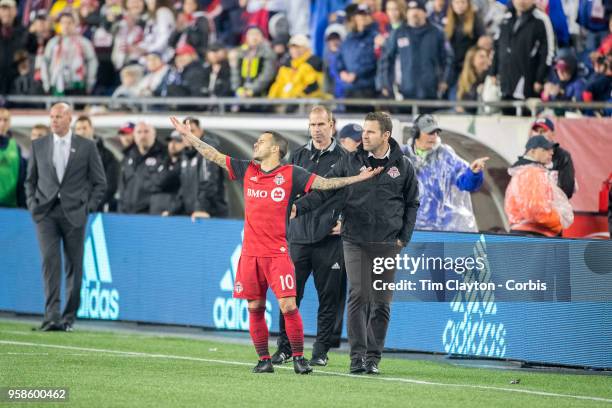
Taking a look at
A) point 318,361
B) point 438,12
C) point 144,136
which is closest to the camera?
point 318,361

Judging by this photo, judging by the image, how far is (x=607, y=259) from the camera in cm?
1273

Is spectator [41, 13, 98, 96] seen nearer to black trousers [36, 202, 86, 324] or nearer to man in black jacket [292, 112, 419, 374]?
black trousers [36, 202, 86, 324]

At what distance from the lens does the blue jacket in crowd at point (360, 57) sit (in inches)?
750

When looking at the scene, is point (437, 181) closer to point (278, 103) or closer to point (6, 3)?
point (278, 103)

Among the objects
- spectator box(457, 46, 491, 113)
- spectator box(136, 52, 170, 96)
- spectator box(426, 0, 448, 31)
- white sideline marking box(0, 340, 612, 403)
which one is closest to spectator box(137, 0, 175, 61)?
spectator box(136, 52, 170, 96)

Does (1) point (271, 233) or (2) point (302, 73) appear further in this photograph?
(2) point (302, 73)

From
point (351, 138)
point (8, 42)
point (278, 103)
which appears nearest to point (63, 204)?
point (351, 138)

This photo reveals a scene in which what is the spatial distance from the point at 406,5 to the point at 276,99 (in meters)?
2.18

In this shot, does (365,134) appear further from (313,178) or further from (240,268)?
(240,268)

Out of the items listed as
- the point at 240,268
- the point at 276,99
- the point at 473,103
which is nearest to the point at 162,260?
the point at 276,99

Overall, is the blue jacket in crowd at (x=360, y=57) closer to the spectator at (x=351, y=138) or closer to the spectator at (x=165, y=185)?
the spectator at (x=165, y=185)

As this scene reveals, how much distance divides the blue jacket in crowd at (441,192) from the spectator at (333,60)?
192 inches

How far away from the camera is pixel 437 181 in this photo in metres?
14.5

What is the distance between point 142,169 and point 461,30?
4.63 meters
